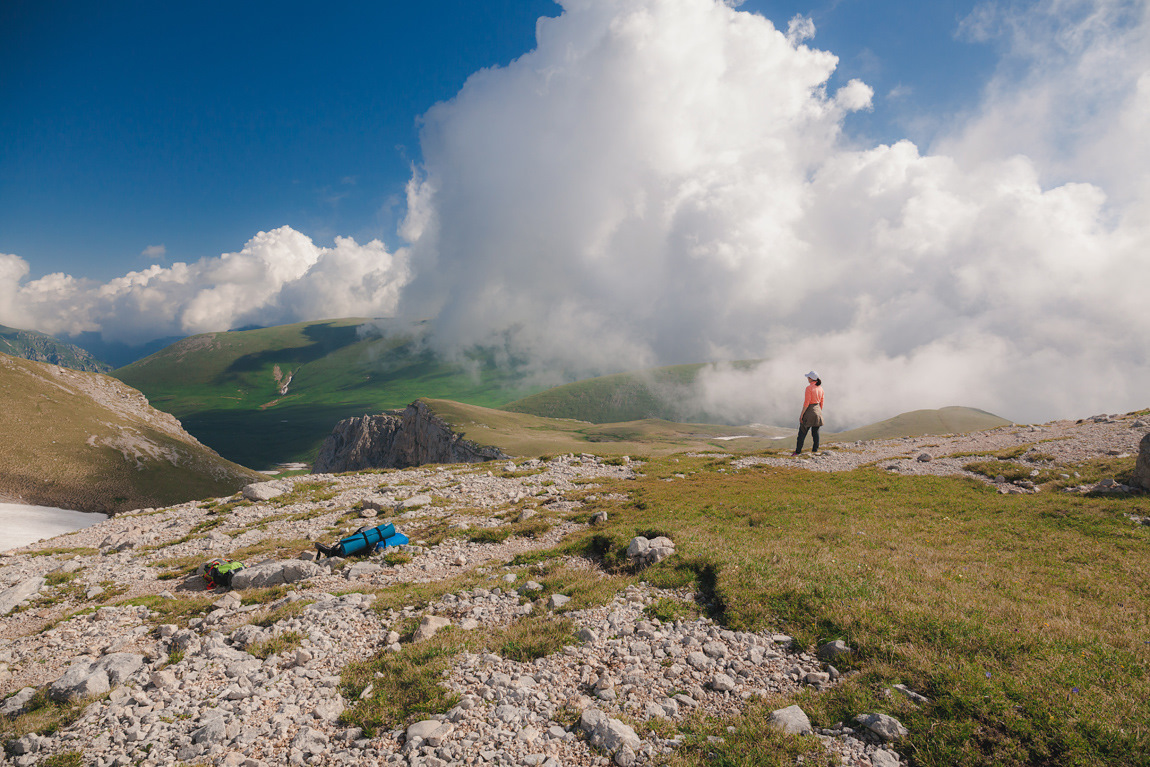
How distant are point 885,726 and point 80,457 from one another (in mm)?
172989

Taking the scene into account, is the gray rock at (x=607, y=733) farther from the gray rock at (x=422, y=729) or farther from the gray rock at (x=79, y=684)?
the gray rock at (x=79, y=684)

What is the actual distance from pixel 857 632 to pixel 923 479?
1995 centimetres

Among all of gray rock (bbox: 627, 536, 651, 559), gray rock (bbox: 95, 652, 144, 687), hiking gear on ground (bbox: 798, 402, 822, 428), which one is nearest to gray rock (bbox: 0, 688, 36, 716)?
gray rock (bbox: 95, 652, 144, 687)

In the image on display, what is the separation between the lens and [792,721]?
7.54 meters

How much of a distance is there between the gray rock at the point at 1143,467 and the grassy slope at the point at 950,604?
2.69 metres

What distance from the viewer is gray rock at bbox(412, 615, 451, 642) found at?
37.7ft

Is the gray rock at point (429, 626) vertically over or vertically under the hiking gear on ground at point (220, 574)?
over

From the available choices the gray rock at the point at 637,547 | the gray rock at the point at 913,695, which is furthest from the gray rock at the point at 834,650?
the gray rock at the point at 637,547

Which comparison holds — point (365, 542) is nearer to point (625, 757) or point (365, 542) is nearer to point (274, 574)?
point (274, 574)

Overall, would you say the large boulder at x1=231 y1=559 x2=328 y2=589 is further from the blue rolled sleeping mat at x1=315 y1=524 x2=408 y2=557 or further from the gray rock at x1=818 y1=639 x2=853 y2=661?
the gray rock at x1=818 y1=639 x2=853 y2=661

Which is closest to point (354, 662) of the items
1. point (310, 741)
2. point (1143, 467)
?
point (310, 741)

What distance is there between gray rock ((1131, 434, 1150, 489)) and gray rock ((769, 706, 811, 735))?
22149 millimetres

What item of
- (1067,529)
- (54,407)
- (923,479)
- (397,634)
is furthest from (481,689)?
(54,407)

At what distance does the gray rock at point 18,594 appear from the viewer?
16542mm
